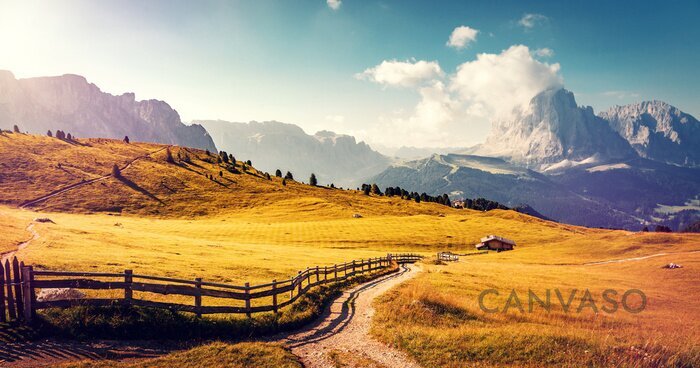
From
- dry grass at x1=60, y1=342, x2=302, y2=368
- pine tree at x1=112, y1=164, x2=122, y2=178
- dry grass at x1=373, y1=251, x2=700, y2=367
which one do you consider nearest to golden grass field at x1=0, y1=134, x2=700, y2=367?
dry grass at x1=373, y1=251, x2=700, y2=367

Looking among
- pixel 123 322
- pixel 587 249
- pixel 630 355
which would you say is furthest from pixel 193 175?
pixel 630 355

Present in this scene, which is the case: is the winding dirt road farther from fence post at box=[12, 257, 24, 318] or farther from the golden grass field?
fence post at box=[12, 257, 24, 318]

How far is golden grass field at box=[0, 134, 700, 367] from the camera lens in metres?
16.9

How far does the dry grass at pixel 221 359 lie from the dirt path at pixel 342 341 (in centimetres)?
113

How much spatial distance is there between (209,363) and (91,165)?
168328 mm

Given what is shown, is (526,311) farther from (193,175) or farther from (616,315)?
(193,175)

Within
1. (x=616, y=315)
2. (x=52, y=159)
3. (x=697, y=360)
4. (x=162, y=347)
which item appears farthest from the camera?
(x=52, y=159)

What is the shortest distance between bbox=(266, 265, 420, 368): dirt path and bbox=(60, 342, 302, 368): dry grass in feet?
3.70

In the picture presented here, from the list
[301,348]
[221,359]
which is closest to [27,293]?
[221,359]

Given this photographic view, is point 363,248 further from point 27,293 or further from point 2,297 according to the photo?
point 2,297

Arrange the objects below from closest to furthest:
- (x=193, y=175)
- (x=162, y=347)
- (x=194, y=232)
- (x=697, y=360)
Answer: (x=697, y=360) < (x=162, y=347) < (x=194, y=232) < (x=193, y=175)

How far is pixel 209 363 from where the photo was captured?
47.8ft

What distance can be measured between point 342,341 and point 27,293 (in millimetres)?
14471

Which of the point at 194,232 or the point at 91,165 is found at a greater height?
the point at 91,165
